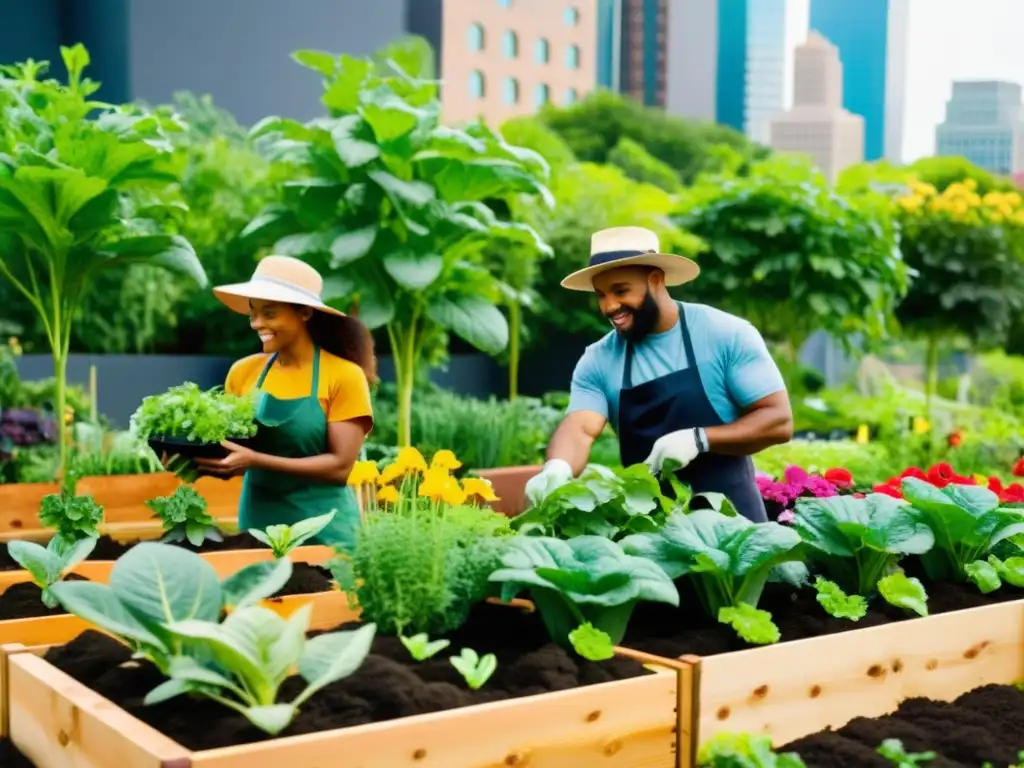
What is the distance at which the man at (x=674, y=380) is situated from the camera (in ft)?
10.5

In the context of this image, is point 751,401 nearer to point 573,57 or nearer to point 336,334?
point 336,334

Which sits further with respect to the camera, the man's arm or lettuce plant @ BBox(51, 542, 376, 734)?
the man's arm

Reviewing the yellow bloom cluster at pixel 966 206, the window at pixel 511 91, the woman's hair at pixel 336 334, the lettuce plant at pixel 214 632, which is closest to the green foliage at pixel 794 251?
the yellow bloom cluster at pixel 966 206

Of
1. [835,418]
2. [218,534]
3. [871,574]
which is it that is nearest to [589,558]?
[871,574]

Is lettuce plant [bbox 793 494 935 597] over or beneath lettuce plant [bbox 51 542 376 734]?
beneath

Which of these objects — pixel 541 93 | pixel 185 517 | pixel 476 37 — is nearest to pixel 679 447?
pixel 185 517

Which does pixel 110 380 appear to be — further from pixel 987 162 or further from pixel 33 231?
pixel 987 162

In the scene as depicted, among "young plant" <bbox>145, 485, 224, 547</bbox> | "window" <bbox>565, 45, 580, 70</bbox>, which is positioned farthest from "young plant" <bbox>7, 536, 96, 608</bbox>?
"window" <bbox>565, 45, 580, 70</bbox>

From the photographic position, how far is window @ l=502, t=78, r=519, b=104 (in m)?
42.9

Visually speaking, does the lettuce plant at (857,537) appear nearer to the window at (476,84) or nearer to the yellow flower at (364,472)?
the yellow flower at (364,472)

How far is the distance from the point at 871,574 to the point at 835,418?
9.04 metres

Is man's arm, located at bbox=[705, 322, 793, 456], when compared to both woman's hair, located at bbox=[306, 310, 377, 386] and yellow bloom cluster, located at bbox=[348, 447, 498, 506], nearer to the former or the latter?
yellow bloom cluster, located at bbox=[348, 447, 498, 506]

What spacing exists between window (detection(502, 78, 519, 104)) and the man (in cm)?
4059

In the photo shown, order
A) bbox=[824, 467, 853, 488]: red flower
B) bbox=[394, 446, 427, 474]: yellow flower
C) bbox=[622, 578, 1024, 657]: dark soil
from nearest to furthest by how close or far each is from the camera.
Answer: bbox=[622, 578, 1024, 657]: dark soil < bbox=[394, 446, 427, 474]: yellow flower < bbox=[824, 467, 853, 488]: red flower
